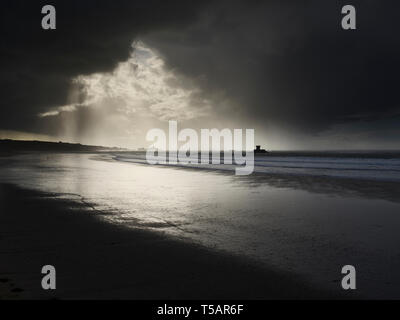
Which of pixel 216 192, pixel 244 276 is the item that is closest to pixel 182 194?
pixel 216 192

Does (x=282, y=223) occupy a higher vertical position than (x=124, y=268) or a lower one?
higher

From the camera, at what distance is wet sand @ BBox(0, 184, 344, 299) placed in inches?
166

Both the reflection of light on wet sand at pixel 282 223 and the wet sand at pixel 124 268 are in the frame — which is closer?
the wet sand at pixel 124 268

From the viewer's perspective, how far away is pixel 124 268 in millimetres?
5004

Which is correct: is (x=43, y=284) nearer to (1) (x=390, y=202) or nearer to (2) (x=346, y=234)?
(2) (x=346, y=234)

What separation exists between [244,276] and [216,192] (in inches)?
392

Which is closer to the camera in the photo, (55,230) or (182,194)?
(55,230)

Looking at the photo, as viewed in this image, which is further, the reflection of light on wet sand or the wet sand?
the reflection of light on wet sand

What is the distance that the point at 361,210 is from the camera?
10.1 m

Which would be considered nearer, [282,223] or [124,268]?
[124,268]

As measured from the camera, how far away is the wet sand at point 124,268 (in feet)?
13.8
